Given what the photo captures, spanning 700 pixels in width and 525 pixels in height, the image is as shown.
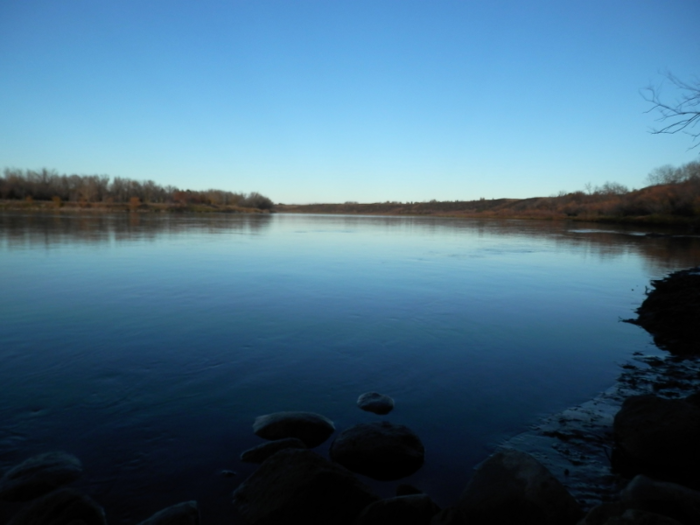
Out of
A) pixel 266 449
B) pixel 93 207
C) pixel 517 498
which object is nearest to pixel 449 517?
pixel 517 498

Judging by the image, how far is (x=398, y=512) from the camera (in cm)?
331

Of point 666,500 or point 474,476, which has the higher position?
point 666,500

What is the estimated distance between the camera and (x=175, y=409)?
5.38 meters

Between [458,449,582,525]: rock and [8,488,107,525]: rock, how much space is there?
291cm

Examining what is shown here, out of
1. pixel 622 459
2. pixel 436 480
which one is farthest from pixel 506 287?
pixel 436 480

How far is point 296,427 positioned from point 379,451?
3.29 feet

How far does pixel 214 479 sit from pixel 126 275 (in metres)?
11.9

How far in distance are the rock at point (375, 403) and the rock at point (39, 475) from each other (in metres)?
3.13

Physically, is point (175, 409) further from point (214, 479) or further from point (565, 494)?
point (565, 494)

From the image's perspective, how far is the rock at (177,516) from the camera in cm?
334

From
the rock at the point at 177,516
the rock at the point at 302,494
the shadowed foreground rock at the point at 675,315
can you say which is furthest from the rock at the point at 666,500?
the shadowed foreground rock at the point at 675,315

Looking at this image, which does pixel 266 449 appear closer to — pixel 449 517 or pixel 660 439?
pixel 449 517

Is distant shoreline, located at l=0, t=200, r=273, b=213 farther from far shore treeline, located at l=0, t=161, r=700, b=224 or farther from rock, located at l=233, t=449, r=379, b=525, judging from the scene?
rock, located at l=233, t=449, r=379, b=525

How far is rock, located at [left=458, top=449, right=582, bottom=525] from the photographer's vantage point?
3395 millimetres
